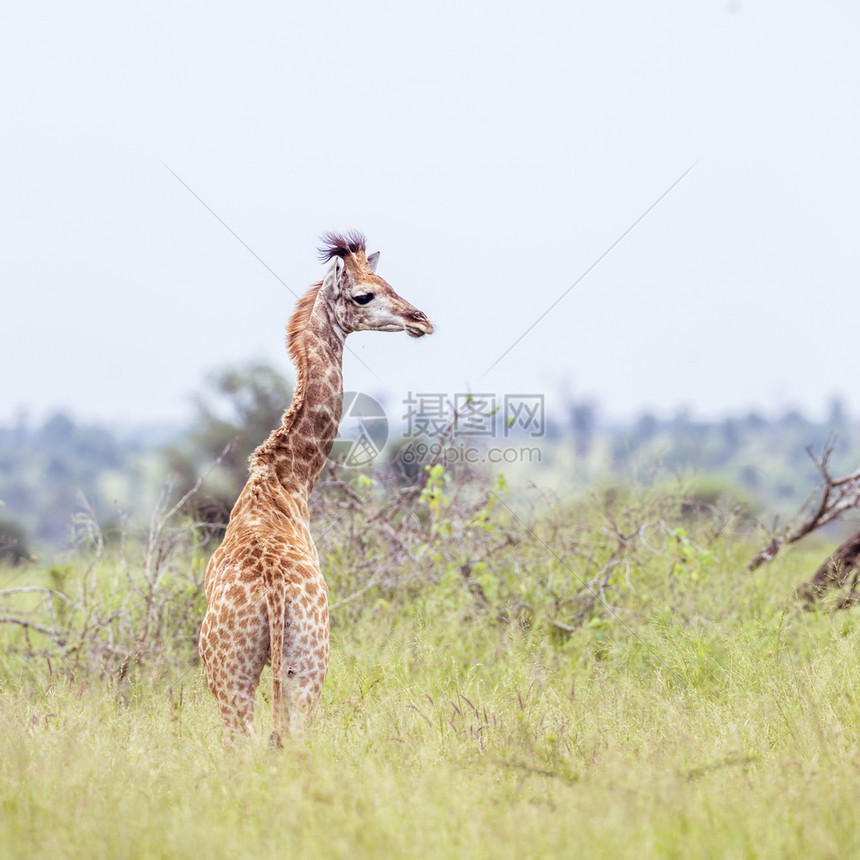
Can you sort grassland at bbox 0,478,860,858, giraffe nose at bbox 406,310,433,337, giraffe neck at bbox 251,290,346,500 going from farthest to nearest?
giraffe nose at bbox 406,310,433,337 → giraffe neck at bbox 251,290,346,500 → grassland at bbox 0,478,860,858

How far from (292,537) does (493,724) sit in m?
1.53

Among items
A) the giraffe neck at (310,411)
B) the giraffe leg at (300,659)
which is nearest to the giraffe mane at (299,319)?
the giraffe neck at (310,411)

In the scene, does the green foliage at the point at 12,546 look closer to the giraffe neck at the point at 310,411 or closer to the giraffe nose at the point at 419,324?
the giraffe neck at the point at 310,411

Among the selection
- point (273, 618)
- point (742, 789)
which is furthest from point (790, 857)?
point (273, 618)

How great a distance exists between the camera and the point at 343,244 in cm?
674

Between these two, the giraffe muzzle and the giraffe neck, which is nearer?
the giraffe neck

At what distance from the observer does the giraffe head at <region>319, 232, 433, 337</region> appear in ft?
21.4

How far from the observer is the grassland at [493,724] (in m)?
3.74

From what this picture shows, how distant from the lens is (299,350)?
20.9 feet

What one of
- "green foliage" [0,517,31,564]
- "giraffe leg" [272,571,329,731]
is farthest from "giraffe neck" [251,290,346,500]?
"green foliage" [0,517,31,564]

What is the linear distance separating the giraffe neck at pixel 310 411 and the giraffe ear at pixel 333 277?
0.09 m

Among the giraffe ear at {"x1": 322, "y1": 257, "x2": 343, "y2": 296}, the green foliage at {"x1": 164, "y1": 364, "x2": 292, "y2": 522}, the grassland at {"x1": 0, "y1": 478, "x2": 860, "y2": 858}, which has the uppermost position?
the green foliage at {"x1": 164, "y1": 364, "x2": 292, "y2": 522}

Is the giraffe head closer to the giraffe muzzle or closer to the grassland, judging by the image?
the giraffe muzzle

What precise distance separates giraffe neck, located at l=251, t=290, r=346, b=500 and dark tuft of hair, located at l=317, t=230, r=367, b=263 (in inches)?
15.1
